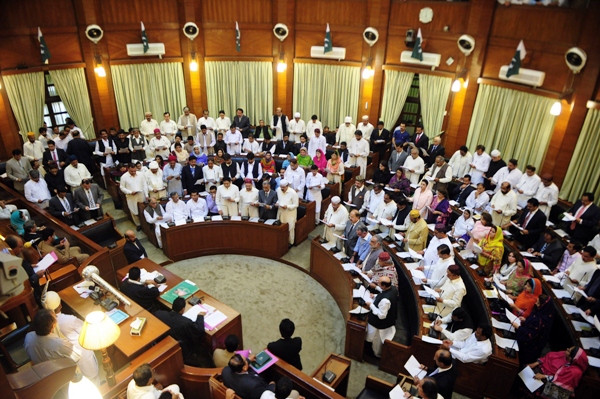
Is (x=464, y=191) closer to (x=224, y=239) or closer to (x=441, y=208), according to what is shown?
(x=441, y=208)

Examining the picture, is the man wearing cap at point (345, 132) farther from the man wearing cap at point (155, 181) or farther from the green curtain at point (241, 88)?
the man wearing cap at point (155, 181)

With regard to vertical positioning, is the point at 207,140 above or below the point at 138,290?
above

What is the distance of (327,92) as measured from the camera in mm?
13852

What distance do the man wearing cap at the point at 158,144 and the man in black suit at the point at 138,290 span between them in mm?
6018

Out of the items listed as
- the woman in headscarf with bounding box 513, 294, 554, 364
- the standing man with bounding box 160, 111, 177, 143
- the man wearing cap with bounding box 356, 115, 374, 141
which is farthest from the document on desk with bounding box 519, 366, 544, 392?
the standing man with bounding box 160, 111, 177, 143

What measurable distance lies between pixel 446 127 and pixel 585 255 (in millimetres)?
6108

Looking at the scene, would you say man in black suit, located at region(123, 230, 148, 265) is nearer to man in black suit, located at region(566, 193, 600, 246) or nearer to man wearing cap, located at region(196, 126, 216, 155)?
man wearing cap, located at region(196, 126, 216, 155)

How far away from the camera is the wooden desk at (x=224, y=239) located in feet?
29.3

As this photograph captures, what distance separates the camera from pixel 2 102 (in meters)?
10.6

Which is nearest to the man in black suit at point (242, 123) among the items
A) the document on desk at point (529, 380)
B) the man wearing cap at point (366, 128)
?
the man wearing cap at point (366, 128)

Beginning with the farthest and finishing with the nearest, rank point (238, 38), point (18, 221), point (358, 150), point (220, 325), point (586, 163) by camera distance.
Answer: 1. point (238, 38)
2. point (358, 150)
3. point (586, 163)
4. point (18, 221)
5. point (220, 325)

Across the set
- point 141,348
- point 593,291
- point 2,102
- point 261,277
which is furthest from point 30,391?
point 2,102

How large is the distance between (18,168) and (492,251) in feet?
35.1

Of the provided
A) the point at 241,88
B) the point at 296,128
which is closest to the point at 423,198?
the point at 296,128
